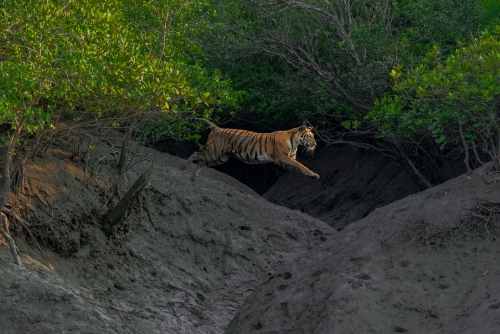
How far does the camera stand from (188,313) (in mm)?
13531

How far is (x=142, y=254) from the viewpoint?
47.1 feet

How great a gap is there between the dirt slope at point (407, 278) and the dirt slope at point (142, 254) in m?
2.04

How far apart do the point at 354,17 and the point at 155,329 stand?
10.9 m

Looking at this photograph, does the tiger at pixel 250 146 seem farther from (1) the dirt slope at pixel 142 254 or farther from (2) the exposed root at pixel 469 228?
(2) the exposed root at pixel 469 228

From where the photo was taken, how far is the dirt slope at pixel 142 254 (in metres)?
10.8

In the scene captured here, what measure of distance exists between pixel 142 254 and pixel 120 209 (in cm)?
97

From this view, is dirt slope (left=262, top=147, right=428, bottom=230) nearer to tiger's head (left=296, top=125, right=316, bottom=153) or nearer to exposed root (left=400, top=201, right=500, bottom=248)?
tiger's head (left=296, top=125, right=316, bottom=153)

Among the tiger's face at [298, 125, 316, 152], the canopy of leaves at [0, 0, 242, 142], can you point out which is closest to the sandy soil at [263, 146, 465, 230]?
the tiger's face at [298, 125, 316, 152]

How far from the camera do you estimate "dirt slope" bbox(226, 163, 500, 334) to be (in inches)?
377

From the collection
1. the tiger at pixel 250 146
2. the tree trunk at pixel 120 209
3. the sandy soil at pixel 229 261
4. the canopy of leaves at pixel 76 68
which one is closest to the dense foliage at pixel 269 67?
the canopy of leaves at pixel 76 68

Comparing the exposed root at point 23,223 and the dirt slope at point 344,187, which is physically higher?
the dirt slope at point 344,187

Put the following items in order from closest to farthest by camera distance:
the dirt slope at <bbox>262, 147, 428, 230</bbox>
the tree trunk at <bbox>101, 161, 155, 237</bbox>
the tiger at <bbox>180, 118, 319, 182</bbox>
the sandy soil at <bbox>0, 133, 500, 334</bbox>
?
the sandy soil at <bbox>0, 133, 500, 334</bbox>
the tree trunk at <bbox>101, 161, 155, 237</bbox>
the tiger at <bbox>180, 118, 319, 182</bbox>
the dirt slope at <bbox>262, 147, 428, 230</bbox>

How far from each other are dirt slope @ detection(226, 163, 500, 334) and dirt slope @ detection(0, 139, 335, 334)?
2.04 metres

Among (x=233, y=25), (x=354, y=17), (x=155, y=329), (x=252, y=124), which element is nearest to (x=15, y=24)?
(x=155, y=329)
